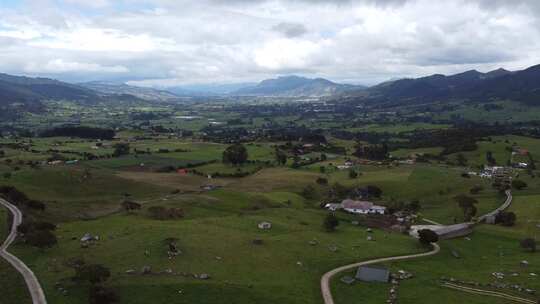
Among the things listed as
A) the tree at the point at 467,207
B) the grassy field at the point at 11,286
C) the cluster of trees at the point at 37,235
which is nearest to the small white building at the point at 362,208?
the tree at the point at 467,207

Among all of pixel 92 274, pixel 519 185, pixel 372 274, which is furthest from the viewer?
pixel 519 185

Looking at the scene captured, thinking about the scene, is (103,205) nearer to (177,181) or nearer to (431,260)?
(177,181)

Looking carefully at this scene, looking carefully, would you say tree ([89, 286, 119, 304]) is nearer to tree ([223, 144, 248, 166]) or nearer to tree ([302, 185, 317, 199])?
tree ([302, 185, 317, 199])

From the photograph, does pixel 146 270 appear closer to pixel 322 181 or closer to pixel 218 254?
pixel 218 254

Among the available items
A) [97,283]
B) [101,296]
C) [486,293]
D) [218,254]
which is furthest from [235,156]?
[101,296]

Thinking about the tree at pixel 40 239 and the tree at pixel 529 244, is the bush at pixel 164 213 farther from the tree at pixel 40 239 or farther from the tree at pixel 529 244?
the tree at pixel 529 244

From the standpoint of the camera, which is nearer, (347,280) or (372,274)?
(347,280)

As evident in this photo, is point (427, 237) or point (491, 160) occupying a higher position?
point (427, 237)

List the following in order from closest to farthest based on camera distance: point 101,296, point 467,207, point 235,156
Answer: point 101,296, point 467,207, point 235,156
